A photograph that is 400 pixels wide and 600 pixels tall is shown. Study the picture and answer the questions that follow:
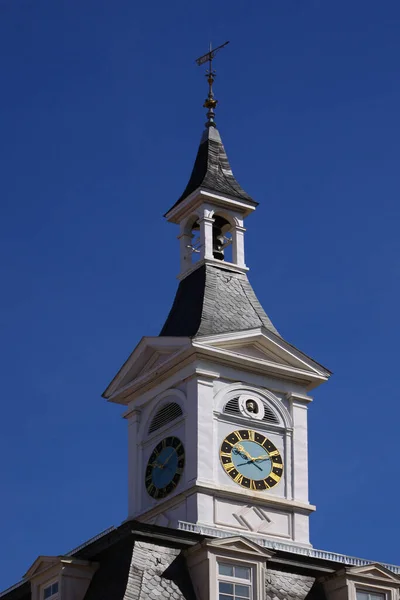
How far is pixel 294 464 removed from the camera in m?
79.6

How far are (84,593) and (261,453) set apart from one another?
13.7 metres

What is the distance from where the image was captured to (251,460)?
259ft

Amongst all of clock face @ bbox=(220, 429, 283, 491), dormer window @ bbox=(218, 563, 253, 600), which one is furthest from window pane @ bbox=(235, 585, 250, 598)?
clock face @ bbox=(220, 429, 283, 491)

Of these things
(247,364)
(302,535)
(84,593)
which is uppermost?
(247,364)

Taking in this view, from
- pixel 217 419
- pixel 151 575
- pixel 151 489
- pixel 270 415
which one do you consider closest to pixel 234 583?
pixel 151 575

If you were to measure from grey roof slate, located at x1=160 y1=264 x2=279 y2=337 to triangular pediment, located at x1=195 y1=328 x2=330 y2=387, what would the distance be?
617mm

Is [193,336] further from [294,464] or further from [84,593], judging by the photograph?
[84,593]

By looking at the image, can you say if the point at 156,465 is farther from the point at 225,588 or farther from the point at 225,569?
the point at 225,588

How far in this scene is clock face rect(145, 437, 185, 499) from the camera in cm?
7844

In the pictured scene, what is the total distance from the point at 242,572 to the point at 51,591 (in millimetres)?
6955

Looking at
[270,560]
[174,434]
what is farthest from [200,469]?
[270,560]

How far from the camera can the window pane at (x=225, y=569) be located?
66.8 metres

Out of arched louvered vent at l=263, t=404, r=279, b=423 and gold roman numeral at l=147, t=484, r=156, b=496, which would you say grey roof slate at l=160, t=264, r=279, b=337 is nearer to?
arched louvered vent at l=263, t=404, r=279, b=423

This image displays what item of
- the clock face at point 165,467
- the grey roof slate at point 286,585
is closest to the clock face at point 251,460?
the clock face at point 165,467
